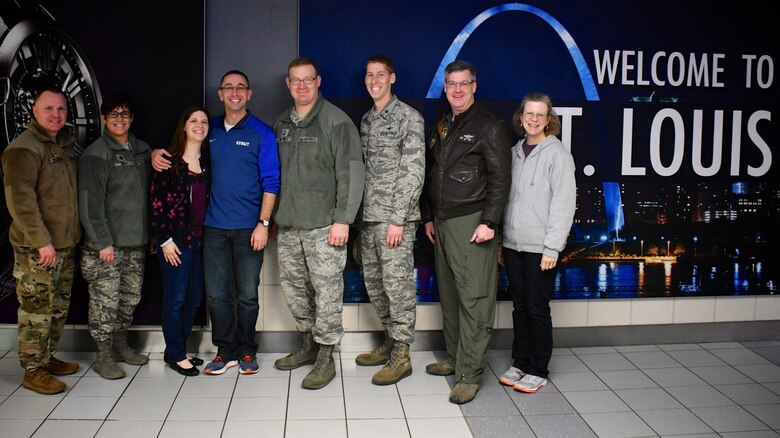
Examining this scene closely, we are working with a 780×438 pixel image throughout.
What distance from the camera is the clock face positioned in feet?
13.0

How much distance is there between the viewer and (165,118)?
404 centimetres

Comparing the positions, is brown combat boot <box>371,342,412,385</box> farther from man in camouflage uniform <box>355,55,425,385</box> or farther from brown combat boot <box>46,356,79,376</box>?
brown combat boot <box>46,356,79,376</box>

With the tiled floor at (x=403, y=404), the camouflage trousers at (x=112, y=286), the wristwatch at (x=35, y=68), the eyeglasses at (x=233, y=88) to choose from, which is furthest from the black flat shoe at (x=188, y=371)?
the eyeglasses at (x=233, y=88)

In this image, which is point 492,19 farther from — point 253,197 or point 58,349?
point 58,349

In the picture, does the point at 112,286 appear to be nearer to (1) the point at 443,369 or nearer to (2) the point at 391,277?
(2) the point at 391,277

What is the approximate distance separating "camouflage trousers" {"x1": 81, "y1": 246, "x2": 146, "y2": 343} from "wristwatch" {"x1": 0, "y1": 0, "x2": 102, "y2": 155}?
0.71 metres

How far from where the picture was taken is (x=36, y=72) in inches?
157

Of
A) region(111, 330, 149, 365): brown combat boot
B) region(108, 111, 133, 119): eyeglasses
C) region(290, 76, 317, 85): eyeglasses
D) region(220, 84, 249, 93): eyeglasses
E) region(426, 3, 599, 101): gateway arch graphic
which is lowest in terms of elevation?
region(111, 330, 149, 365): brown combat boot

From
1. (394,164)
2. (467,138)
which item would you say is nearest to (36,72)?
(394,164)

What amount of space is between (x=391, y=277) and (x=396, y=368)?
20.1 inches

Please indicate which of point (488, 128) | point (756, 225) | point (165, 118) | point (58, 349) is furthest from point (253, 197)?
point (756, 225)

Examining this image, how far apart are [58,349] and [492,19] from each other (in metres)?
3.32

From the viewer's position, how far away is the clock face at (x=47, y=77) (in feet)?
13.0

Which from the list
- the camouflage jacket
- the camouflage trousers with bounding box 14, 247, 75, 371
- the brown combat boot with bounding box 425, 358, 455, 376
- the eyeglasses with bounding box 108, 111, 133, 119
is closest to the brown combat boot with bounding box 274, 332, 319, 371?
the brown combat boot with bounding box 425, 358, 455, 376
